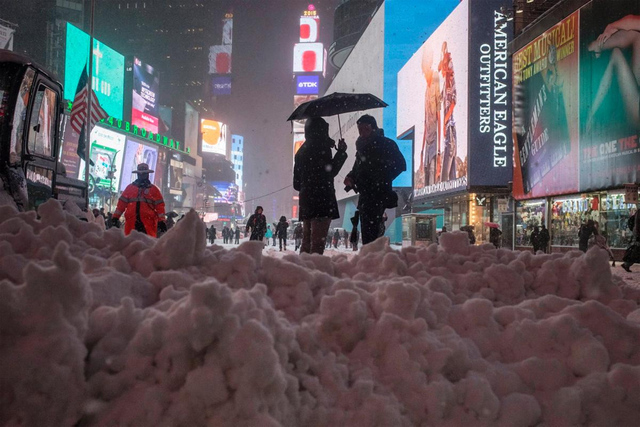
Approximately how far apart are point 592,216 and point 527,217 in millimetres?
4780

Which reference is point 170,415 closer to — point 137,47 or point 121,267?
point 121,267

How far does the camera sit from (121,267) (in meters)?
2.46

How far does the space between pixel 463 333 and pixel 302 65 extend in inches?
4392

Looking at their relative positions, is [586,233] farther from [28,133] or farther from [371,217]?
[28,133]

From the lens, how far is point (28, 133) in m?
7.45

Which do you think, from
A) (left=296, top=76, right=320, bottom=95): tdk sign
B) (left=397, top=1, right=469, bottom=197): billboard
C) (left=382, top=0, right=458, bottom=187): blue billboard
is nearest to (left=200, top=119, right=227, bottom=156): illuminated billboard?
(left=296, top=76, right=320, bottom=95): tdk sign

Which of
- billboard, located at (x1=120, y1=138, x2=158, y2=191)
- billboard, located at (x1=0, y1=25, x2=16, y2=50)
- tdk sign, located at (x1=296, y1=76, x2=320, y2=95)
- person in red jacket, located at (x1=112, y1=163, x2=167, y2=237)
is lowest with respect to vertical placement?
person in red jacket, located at (x1=112, y1=163, x2=167, y2=237)

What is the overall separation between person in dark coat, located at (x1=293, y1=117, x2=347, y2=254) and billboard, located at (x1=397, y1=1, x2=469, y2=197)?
833 inches

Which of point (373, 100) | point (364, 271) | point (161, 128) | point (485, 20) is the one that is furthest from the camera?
point (161, 128)

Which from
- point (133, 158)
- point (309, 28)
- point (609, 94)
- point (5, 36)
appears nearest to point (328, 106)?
point (609, 94)

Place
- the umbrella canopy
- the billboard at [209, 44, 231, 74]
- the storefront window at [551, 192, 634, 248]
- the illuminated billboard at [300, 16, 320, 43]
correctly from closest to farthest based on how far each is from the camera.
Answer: the umbrella canopy
the storefront window at [551, 192, 634, 248]
the illuminated billboard at [300, 16, 320, 43]
the billboard at [209, 44, 231, 74]

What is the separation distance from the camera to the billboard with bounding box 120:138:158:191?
67438 millimetres

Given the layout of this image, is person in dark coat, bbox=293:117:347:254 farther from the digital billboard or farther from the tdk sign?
the tdk sign

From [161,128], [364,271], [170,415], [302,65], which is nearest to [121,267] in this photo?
[170,415]
